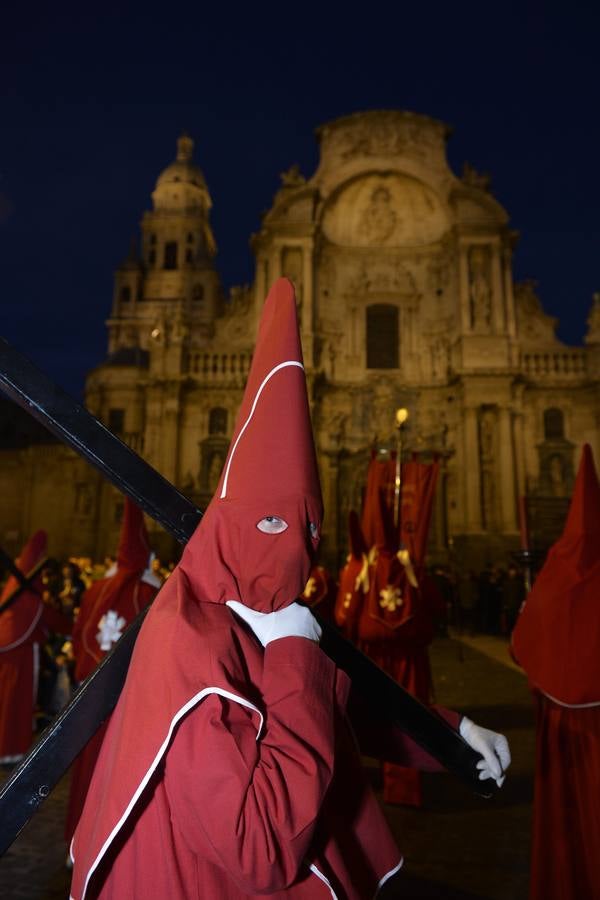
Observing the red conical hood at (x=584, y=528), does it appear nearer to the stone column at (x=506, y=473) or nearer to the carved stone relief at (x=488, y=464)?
the stone column at (x=506, y=473)

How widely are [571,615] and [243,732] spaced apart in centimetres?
260

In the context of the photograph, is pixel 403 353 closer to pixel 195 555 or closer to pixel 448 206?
A: pixel 448 206

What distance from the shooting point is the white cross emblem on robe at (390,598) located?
5.53 m

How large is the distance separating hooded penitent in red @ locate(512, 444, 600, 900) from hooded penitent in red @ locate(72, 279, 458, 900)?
2.07m

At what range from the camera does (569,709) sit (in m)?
3.29

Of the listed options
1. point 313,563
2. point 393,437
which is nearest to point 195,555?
point 313,563

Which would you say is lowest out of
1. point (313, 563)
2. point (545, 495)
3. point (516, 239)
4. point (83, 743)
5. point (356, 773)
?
point (356, 773)

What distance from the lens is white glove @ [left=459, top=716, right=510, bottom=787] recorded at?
5.51 ft

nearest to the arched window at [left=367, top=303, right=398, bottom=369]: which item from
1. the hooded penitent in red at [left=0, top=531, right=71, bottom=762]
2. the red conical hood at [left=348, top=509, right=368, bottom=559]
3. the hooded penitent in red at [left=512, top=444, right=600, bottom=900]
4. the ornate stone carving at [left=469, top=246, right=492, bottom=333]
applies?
the ornate stone carving at [left=469, top=246, right=492, bottom=333]

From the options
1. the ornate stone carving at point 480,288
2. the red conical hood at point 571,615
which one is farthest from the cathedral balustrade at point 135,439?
the red conical hood at point 571,615

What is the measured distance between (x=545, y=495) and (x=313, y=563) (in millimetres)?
21277

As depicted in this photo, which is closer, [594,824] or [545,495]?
[594,824]

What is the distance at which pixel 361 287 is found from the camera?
24.2 meters

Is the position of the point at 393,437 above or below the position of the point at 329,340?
below
